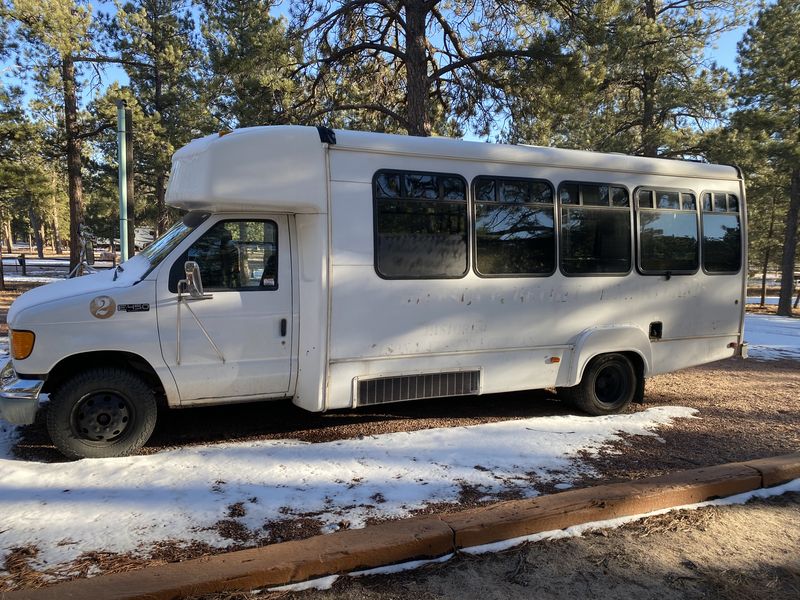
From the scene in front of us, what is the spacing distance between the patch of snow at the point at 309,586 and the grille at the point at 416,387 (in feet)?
7.03

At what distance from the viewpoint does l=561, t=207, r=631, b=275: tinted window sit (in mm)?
5914

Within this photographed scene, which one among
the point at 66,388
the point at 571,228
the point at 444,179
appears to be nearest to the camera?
the point at 66,388

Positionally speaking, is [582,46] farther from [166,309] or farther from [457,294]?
[166,309]

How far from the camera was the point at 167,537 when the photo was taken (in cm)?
330

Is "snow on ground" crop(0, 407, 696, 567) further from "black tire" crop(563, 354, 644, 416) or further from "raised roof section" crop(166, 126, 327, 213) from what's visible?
"raised roof section" crop(166, 126, 327, 213)

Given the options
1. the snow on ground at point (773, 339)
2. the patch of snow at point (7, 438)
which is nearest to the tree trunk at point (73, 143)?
the patch of snow at point (7, 438)

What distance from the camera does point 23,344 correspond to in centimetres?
423

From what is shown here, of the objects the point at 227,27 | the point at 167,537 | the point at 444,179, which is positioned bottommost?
the point at 167,537

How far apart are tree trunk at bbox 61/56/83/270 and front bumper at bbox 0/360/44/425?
1203 centimetres

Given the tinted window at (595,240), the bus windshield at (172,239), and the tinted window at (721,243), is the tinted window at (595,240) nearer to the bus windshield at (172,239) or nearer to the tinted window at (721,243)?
the tinted window at (721,243)

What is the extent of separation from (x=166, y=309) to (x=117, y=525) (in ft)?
5.65

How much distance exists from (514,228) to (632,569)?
3327 mm

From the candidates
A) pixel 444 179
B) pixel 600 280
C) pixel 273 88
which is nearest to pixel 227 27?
pixel 273 88

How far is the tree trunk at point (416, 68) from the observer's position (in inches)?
452
